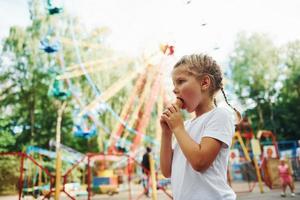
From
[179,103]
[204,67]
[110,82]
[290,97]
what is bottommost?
[179,103]

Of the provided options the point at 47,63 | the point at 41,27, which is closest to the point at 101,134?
the point at 47,63

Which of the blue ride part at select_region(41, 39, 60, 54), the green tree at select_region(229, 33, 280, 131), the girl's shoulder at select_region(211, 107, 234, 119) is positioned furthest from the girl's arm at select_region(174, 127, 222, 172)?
the green tree at select_region(229, 33, 280, 131)

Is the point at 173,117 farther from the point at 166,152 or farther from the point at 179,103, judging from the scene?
the point at 166,152

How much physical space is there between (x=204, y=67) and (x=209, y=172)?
42 cm

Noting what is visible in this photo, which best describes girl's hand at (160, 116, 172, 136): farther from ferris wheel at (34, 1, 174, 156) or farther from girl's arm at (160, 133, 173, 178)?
ferris wheel at (34, 1, 174, 156)

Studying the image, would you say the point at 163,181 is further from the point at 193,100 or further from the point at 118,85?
the point at 193,100

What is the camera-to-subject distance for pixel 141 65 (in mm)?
11766

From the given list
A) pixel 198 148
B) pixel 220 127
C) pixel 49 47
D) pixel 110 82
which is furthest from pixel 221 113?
pixel 110 82

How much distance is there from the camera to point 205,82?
1.27 m

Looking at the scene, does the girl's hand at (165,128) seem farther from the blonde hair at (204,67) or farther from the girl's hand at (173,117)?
the blonde hair at (204,67)

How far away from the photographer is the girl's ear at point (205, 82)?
126cm

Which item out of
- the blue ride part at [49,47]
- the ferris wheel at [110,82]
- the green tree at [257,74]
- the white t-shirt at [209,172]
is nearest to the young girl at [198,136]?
the white t-shirt at [209,172]

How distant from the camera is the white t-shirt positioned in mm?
1127

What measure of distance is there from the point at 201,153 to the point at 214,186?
135mm
